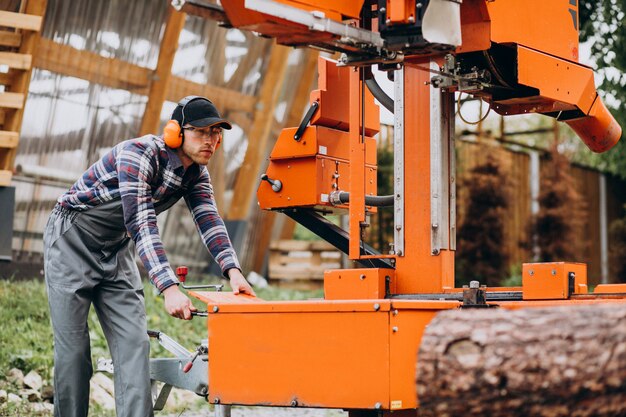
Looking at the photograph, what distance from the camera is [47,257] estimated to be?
6172 millimetres

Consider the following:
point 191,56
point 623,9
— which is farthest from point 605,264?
point 191,56

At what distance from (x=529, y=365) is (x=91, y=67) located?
945 cm

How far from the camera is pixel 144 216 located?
5832mm

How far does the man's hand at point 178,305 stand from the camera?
556cm

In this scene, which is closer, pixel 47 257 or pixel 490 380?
pixel 490 380

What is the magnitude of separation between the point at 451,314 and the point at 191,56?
10.6 metres

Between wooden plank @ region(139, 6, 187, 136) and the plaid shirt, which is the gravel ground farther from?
wooden plank @ region(139, 6, 187, 136)

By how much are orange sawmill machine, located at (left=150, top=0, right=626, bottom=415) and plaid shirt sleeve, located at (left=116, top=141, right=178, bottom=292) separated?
261 mm

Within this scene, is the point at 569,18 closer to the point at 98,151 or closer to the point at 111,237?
the point at 111,237

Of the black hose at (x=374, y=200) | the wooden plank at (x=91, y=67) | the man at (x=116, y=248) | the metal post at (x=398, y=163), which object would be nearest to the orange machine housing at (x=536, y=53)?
the metal post at (x=398, y=163)

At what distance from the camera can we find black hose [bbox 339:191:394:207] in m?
6.73

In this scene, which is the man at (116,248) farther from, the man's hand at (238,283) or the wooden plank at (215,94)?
the wooden plank at (215,94)

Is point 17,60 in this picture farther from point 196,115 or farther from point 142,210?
point 142,210

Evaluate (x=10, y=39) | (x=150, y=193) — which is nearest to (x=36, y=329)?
(x=10, y=39)
